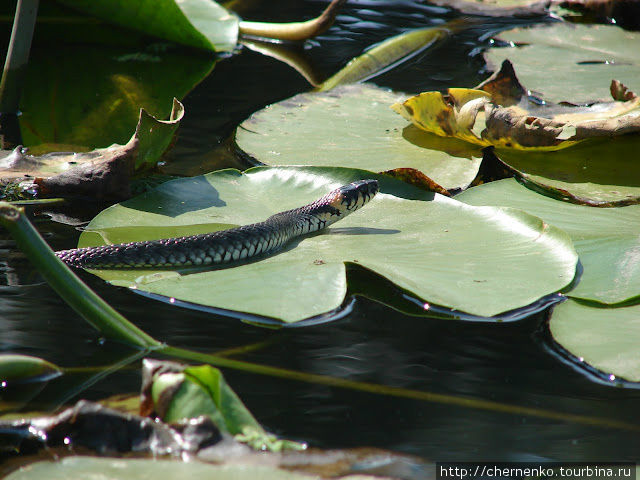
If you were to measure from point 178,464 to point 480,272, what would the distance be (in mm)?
1597

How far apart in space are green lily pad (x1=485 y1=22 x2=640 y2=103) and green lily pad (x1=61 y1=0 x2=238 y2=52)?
8.03 ft

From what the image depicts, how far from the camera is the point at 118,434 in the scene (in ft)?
6.06

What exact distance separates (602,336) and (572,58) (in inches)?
157

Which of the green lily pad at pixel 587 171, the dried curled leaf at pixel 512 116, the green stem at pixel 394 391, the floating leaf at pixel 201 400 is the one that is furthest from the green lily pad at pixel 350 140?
the floating leaf at pixel 201 400

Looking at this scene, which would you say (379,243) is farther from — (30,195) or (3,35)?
(3,35)

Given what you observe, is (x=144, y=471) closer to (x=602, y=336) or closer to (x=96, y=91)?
(x=602, y=336)

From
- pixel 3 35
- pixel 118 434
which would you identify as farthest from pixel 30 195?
pixel 3 35

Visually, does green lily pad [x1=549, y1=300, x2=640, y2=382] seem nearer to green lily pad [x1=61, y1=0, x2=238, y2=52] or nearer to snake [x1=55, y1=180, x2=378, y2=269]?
snake [x1=55, y1=180, x2=378, y2=269]

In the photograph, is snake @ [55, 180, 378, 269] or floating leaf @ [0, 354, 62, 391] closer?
floating leaf @ [0, 354, 62, 391]

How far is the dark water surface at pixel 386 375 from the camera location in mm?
2096

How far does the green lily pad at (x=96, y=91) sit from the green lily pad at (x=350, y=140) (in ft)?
2.83

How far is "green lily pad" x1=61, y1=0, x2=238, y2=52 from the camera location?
6051 millimetres

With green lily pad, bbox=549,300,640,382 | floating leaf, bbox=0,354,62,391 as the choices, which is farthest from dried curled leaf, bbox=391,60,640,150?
floating leaf, bbox=0,354,62,391

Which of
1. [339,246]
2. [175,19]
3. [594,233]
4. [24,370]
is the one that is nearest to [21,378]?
[24,370]
